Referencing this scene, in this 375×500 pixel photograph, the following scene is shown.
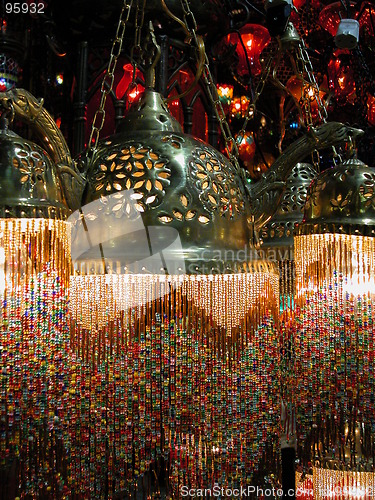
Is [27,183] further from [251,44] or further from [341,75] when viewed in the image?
[341,75]

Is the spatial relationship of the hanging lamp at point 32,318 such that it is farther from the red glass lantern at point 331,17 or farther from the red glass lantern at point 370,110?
the red glass lantern at point 370,110

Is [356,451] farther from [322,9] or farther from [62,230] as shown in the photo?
[322,9]

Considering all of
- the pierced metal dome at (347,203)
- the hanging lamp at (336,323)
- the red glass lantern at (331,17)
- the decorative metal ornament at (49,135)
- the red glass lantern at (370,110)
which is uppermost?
the red glass lantern at (331,17)

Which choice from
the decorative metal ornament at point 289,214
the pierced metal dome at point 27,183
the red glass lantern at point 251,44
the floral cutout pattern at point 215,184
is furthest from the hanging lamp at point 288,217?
the red glass lantern at point 251,44

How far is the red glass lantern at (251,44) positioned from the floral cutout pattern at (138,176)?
8.46ft

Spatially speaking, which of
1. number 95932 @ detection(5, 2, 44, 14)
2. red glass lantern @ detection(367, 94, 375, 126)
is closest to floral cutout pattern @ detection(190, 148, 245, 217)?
number 95932 @ detection(5, 2, 44, 14)

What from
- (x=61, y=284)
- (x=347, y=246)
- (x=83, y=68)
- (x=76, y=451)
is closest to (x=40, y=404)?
(x=76, y=451)

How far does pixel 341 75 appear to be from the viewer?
12.8ft

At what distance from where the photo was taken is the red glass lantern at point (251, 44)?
11.8 ft

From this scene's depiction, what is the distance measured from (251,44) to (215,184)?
270cm

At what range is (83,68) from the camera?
291cm

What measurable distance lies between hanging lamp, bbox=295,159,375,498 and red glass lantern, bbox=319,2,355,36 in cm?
261

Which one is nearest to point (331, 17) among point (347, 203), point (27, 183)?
point (347, 203)

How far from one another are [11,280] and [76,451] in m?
0.51
